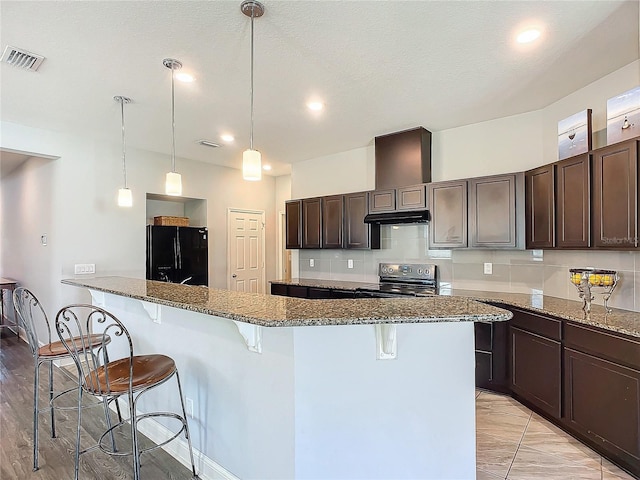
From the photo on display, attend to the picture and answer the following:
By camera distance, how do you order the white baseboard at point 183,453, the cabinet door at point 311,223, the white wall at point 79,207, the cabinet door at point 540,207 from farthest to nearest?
the cabinet door at point 311,223 → the white wall at point 79,207 → the cabinet door at point 540,207 → the white baseboard at point 183,453

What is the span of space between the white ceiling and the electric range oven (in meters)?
1.67

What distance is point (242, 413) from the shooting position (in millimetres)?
1936

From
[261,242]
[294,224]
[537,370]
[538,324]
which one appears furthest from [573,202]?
[261,242]

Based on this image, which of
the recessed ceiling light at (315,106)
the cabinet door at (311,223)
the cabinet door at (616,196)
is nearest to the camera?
the cabinet door at (616,196)

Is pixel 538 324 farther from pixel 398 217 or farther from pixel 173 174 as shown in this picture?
pixel 173 174

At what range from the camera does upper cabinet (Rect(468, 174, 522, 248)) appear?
11.5 feet

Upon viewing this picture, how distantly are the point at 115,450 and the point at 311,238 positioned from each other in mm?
3315

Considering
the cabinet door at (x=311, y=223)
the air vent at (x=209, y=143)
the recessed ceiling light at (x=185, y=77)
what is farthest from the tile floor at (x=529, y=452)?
the air vent at (x=209, y=143)

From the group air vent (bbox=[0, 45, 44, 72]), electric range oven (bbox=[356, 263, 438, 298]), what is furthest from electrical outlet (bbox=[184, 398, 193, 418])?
air vent (bbox=[0, 45, 44, 72])

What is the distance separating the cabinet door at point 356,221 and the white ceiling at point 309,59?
37.4 inches

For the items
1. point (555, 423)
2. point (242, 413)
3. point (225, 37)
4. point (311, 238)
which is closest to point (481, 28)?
point (225, 37)

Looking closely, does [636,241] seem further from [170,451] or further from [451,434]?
[170,451]

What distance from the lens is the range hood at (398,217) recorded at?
4.04 metres

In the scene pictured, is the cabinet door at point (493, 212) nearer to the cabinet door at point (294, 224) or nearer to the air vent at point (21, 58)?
the cabinet door at point (294, 224)
